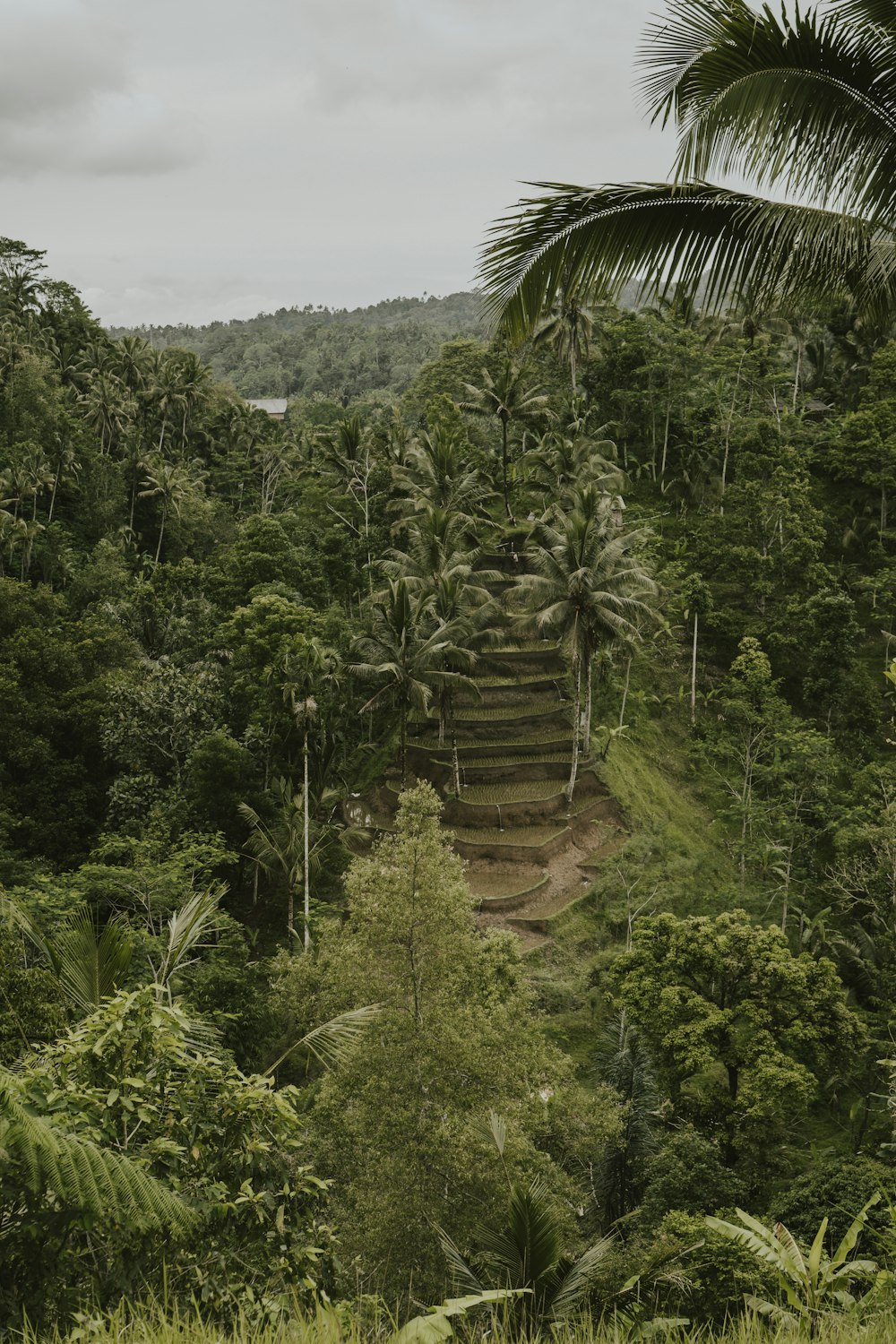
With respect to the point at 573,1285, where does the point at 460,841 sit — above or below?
below

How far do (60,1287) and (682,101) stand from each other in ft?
18.2

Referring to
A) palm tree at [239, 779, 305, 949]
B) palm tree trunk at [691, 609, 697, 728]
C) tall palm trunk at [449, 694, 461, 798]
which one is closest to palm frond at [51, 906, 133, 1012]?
palm tree at [239, 779, 305, 949]

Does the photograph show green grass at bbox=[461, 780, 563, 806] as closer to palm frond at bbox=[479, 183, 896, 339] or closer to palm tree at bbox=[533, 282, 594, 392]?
palm tree at bbox=[533, 282, 594, 392]

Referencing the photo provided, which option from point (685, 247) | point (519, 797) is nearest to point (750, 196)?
point (685, 247)

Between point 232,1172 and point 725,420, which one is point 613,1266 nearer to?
point 232,1172

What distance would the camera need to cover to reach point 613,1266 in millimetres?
11492

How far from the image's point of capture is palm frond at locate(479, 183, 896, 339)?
350 cm

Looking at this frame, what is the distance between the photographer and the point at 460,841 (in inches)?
961

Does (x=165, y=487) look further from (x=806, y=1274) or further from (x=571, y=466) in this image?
(x=806, y=1274)

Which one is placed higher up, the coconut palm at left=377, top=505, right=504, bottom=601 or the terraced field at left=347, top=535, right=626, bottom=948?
the coconut palm at left=377, top=505, right=504, bottom=601

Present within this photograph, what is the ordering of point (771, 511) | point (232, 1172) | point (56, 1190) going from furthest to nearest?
1. point (771, 511)
2. point (232, 1172)
3. point (56, 1190)

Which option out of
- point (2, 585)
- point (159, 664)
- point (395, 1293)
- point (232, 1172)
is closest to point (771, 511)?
point (159, 664)

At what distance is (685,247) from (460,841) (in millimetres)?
21471

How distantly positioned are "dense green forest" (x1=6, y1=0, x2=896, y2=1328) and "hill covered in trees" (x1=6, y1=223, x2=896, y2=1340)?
3.3 inches
